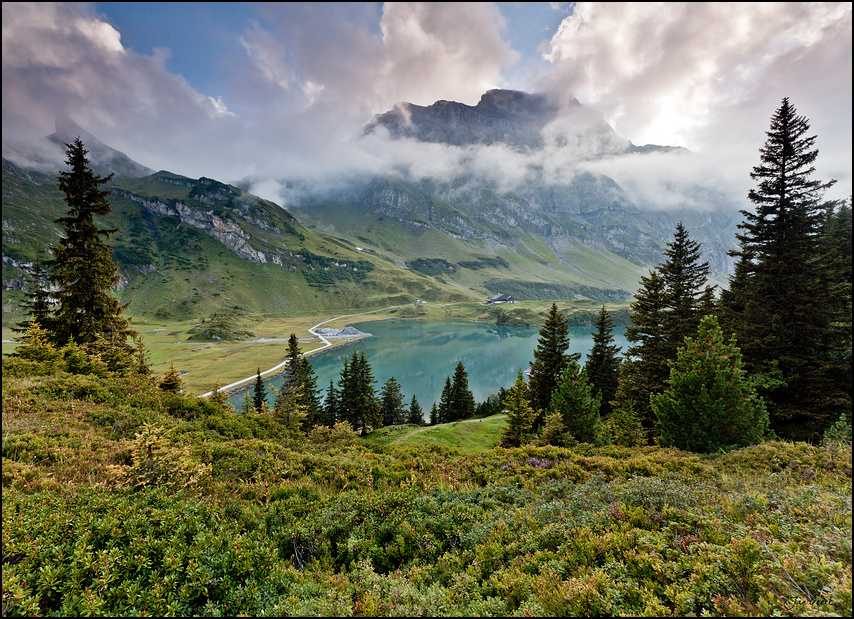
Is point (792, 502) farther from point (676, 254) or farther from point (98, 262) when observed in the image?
point (98, 262)

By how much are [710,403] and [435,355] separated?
3939 inches

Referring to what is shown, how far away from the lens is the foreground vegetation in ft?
20.0

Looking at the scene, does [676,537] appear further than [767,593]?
Yes

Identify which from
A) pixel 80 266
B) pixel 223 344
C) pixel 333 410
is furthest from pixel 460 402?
pixel 223 344

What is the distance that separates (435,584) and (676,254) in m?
29.3

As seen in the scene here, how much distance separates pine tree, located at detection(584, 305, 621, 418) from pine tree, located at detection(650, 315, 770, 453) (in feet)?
65.1

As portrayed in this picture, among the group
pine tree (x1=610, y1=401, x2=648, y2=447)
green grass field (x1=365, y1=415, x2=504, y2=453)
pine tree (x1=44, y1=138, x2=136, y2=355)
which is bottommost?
green grass field (x1=365, y1=415, x2=504, y2=453)

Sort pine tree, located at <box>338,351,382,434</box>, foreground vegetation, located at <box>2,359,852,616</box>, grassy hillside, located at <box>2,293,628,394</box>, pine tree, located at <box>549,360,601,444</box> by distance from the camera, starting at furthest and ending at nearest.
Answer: grassy hillside, located at <box>2,293,628,394</box> → pine tree, located at <box>338,351,382,434</box> → pine tree, located at <box>549,360,601,444</box> → foreground vegetation, located at <box>2,359,852,616</box>

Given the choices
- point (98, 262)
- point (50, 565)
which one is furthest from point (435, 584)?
point (98, 262)

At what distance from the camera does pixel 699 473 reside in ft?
39.0

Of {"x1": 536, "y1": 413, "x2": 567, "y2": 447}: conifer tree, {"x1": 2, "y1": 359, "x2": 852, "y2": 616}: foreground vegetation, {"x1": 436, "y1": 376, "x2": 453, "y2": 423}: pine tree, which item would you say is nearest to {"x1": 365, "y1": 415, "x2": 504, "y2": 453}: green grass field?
{"x1": 536, "y1": 413, "x2": 567, "y2": 447}: conifer tree

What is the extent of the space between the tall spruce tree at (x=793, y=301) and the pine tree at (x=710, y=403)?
470 cm

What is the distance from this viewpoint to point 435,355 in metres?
115

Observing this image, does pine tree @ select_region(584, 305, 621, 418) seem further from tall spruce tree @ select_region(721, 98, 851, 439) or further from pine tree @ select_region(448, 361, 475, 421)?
pine tree @ select_region(448, 361, 475, 421)
